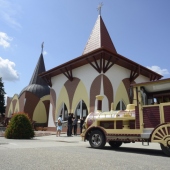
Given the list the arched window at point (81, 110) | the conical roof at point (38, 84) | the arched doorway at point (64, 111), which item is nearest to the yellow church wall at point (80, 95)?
the arched window at point (81, 110)

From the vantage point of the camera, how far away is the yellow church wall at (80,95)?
59.4 feet

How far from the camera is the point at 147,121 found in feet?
24.8

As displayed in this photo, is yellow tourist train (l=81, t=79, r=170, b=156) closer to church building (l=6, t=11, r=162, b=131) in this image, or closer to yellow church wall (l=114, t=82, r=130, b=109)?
church building (l=6, t=11, r=162, b=131)

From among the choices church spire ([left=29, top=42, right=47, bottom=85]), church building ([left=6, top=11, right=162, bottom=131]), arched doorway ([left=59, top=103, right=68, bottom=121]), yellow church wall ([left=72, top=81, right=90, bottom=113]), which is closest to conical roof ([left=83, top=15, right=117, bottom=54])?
church building ([left=6, top=11, right=162, bottom=131])

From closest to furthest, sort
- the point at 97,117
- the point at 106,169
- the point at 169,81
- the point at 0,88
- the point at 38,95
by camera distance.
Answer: the point at 106,169 → the point at 169,81 → the point at 97,117 → the point at 38,95 → the point at 0,88

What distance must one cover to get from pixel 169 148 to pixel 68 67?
45.2ft

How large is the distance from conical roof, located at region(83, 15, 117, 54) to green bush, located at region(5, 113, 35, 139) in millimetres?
10876

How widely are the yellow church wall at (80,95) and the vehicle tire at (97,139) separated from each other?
28.9 feet

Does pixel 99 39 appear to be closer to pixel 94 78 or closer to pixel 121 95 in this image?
pixel 94 78

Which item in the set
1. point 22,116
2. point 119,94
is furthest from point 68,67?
point 22,116

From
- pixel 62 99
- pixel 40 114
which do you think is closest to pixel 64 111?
pixel 62 99

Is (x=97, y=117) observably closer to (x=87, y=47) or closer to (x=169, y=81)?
(x=169, y=81)

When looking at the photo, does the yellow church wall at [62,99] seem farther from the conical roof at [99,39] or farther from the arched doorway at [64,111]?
the conical roof at [99,39]

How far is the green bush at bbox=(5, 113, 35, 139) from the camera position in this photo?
492 inches
